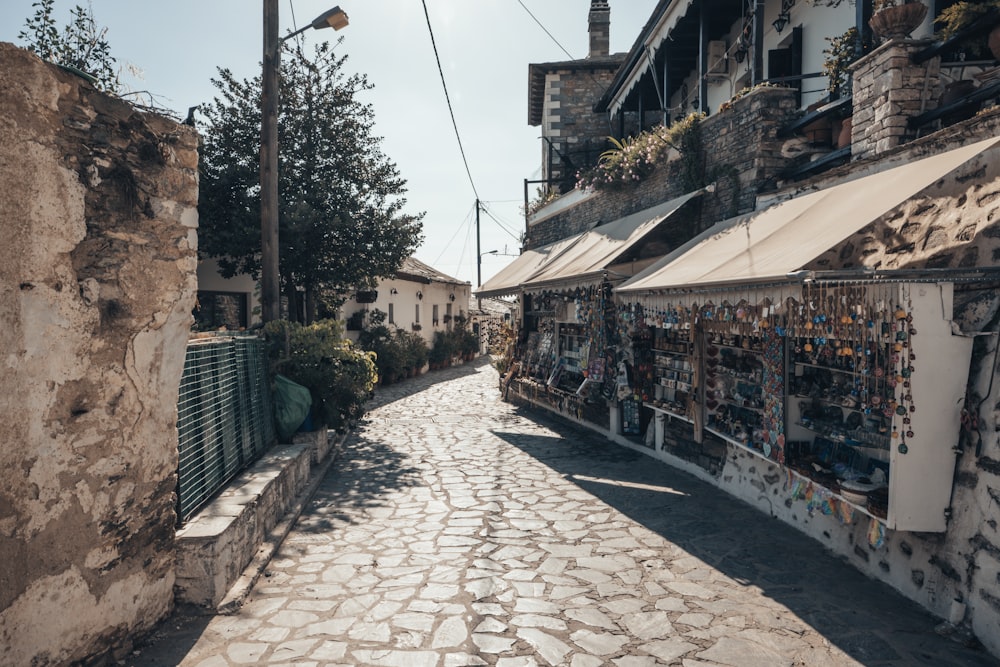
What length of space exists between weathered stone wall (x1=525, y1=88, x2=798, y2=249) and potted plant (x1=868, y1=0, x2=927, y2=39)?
188cm

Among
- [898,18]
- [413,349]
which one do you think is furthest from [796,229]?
[413,349]

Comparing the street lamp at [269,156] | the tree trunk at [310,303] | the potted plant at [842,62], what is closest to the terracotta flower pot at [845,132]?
the potted plant at [842,62]

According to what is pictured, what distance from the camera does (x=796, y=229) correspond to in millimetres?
5508

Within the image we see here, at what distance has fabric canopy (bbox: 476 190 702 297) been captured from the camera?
9148 mm

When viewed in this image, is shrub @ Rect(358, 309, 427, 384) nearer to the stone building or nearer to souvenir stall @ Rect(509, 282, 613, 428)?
souvenir stall @ Rect(509, 282, 613, 428)

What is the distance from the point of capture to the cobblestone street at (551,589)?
3500 millimetres

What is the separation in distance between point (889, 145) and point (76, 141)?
671cm

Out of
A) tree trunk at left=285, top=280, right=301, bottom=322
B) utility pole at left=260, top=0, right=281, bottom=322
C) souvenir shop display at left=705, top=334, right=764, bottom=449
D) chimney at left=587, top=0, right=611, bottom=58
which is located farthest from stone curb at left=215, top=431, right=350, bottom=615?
chimney at left=587, top=0, right=611, bottom=58

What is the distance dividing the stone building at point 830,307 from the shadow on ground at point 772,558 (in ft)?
0.56

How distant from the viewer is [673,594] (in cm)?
426

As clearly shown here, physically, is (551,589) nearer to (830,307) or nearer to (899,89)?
(830,307)

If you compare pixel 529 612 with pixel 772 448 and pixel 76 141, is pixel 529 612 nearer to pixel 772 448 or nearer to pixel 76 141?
pixel 772 448

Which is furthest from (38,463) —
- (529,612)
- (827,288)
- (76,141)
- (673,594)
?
(827,288)

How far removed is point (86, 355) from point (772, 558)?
5.15m
